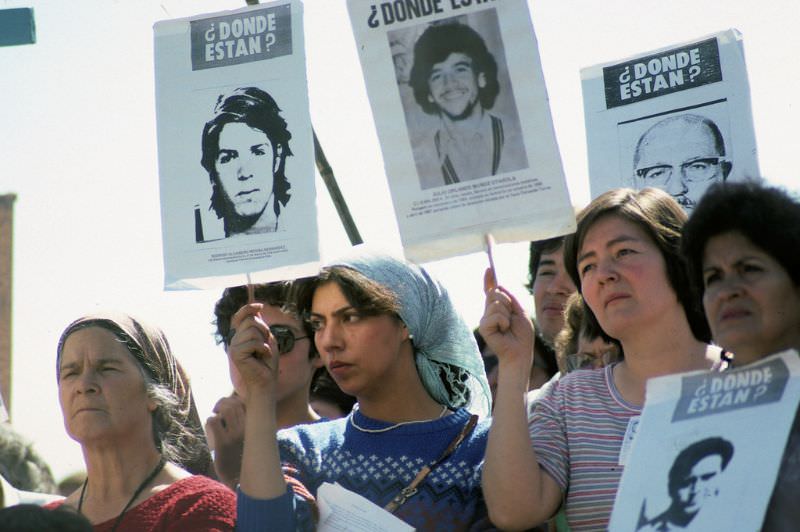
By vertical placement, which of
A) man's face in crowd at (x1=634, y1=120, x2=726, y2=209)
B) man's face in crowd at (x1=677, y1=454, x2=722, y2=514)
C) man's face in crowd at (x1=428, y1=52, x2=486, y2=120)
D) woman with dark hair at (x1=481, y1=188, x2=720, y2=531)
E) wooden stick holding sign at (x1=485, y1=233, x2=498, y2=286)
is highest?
man's face in crowd at (x1=428, y1=52, x2=486, y2=120)

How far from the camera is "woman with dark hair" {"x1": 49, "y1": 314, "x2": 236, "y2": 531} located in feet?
Result: 12.0

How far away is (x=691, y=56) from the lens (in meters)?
4.23

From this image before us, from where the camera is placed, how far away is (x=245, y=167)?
3.77m

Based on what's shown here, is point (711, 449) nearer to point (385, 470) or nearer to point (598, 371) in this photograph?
point (598, 371)

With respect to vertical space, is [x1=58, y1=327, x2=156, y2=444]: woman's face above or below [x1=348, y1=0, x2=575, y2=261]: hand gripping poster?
below

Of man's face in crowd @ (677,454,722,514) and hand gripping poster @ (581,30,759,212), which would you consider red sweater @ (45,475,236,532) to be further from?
hand gripping poster @ (581,30,759,212)

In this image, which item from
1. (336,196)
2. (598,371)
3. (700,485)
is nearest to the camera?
(700,485)

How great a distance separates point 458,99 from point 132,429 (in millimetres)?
1427

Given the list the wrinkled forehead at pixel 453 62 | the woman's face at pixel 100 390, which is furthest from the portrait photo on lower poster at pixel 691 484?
the woman's face at pixel 100 390

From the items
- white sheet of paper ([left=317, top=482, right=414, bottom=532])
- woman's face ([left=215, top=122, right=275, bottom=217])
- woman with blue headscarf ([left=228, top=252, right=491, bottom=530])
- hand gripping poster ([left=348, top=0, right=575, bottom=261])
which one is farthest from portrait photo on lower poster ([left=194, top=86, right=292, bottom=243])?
white sheet of paper ([left=317, top=482, right=414, bottom=532])

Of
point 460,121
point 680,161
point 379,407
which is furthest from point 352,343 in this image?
point 680,161

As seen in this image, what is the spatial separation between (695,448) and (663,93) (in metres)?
1.87

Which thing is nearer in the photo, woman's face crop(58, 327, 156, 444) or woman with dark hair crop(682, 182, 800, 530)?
woman with dark hair crop(682, 182, 800, 530)

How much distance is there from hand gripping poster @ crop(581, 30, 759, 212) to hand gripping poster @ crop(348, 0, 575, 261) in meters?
0.86
